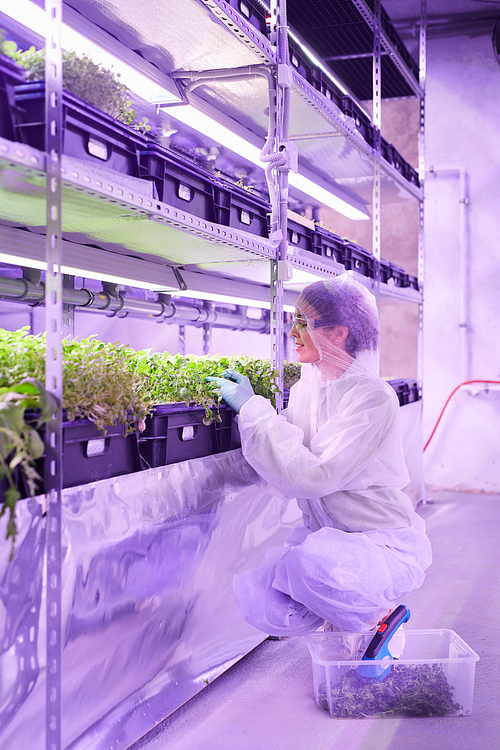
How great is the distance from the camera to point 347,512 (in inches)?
79.8

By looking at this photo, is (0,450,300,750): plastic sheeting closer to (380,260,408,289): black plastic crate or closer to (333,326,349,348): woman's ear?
(333,326,349,348): woman's ear

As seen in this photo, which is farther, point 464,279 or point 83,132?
point 464,279

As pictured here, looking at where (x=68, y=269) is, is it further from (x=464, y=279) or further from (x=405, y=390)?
(x=464, y=279)

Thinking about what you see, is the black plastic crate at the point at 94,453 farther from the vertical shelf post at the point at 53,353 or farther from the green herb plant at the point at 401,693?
the green herb plant at the point at 401,693

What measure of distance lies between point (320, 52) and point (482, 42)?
6.22 feet

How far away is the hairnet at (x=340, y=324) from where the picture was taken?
2074 millimetres

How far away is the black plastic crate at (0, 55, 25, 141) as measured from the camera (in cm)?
128

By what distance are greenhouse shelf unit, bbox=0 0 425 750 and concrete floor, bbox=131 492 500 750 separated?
8 cm

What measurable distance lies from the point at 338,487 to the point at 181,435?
0.49m

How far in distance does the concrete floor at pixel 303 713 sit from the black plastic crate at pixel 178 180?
4.96ft

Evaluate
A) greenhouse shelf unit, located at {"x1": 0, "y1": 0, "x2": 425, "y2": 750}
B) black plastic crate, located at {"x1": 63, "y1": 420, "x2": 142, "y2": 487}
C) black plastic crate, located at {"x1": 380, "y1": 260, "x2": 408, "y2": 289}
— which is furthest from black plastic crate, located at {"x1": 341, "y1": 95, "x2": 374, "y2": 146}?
black plastic crate, located at {"x1": 63, "y1": 420, "x2": 142, "y2": 487}

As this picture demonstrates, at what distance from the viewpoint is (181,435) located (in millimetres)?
1886

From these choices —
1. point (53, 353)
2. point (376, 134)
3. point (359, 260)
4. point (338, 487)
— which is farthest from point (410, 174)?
point (53, 353)

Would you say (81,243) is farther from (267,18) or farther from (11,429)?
(11,429)
